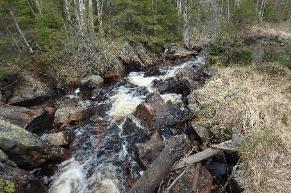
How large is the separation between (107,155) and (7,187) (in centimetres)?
329

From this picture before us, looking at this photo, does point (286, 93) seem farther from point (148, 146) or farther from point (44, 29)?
point (44, 29)

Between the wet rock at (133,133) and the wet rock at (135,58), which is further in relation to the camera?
the wet rock at (135,58)

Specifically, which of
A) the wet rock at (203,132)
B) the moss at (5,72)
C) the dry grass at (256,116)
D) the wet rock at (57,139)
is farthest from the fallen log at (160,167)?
the moss at (5,72)

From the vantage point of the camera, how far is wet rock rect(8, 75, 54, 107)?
45.0ft

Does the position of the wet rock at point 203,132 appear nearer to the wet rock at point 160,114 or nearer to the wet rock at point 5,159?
the wet rock at point 160,114

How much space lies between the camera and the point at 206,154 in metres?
8.14

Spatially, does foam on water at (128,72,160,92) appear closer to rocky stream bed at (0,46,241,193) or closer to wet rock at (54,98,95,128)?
rocky stream bed at (0,46,241,193)

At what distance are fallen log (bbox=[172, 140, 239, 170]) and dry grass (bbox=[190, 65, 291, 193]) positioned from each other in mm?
442

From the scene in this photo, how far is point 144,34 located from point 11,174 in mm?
17032

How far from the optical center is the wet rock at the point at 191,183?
7.36 metres

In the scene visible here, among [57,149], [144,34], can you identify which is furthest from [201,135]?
[144,34]

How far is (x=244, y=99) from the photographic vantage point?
35.6ft

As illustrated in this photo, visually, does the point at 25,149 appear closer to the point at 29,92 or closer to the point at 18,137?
the point at 18,137

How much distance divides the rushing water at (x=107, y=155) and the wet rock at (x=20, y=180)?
2.06ft
